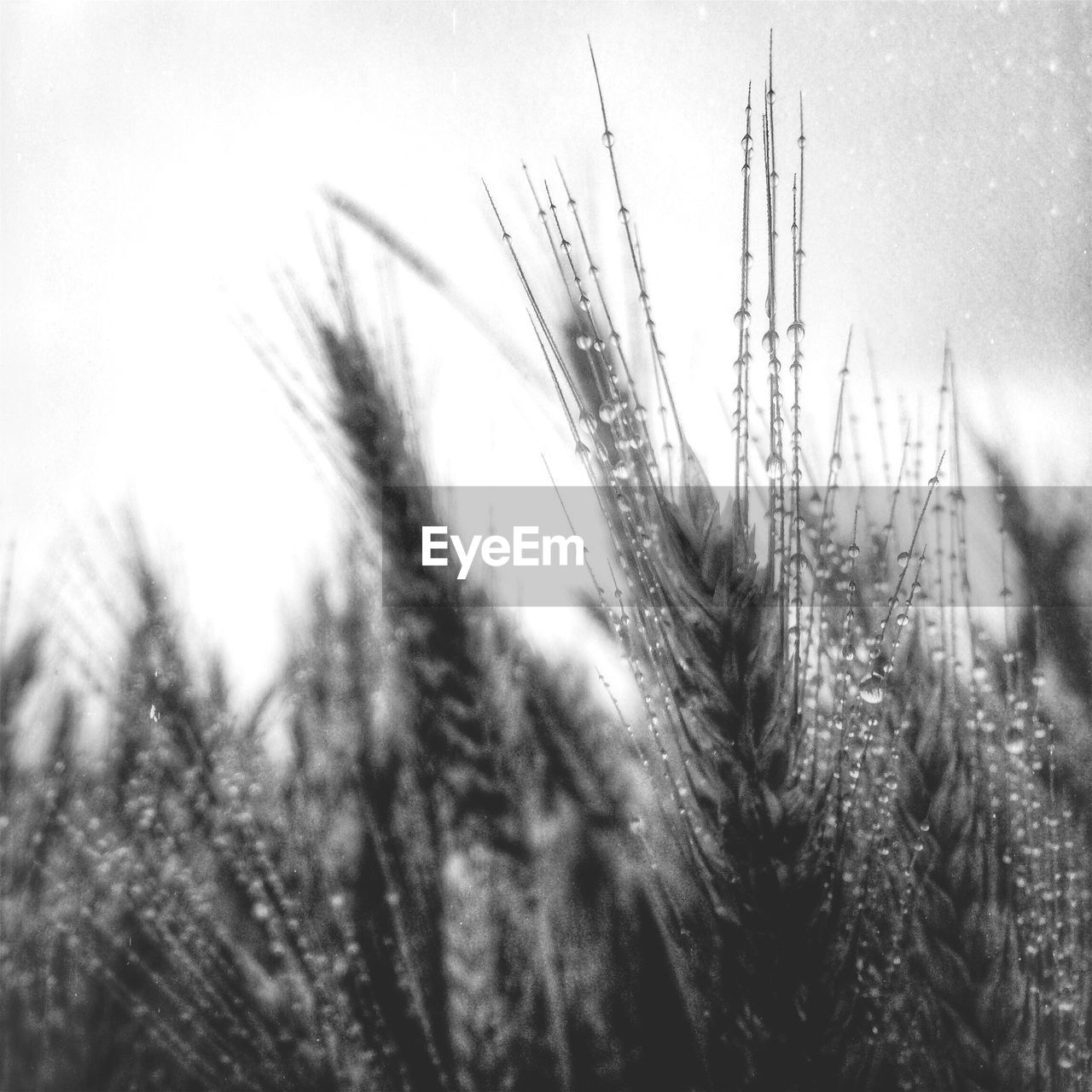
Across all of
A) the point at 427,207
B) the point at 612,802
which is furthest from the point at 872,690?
the point at 427,207

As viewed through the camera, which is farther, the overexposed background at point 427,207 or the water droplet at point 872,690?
the overexposed background at point 427,207

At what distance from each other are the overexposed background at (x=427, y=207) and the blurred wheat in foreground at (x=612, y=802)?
0.15ft

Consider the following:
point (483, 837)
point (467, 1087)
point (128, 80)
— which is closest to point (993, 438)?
point (483, 837)

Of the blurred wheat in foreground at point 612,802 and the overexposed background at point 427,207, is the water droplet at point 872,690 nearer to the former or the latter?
the blurred wheat in foreground at point 612,802

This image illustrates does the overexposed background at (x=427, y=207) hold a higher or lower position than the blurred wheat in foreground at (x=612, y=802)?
higher

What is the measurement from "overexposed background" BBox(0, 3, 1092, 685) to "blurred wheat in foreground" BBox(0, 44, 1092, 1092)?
1.9 inches

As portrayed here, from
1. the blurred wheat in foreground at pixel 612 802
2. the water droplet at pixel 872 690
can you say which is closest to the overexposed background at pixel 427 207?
the blurred wheat in foreground at pixel 612 802

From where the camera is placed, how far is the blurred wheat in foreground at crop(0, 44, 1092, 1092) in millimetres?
373

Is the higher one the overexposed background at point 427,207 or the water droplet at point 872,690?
the overexposed background at point 427,207

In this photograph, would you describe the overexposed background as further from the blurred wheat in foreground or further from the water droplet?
the water droplet

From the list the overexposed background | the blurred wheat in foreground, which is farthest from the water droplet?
the overexposed background

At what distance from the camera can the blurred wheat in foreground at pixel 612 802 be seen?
37 centimetres

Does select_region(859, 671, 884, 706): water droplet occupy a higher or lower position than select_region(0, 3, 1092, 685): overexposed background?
lower

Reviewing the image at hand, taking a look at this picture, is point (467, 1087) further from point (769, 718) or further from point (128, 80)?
point (128, 80)
